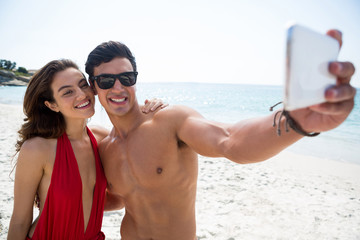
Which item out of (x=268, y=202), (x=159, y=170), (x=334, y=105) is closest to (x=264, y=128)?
(x=334, y=105)

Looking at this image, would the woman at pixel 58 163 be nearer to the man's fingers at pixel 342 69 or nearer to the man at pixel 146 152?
the man at pixel 146 152

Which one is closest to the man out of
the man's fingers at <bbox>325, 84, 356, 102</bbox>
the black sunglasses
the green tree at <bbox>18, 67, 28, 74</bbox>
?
the black sunglasses

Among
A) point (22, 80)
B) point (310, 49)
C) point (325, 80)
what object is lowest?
point (22, 80)

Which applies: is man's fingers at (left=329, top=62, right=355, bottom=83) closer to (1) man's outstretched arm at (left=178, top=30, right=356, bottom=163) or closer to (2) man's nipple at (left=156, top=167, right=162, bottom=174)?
(1) man's outstretched arm at (left=178, top=30, right=356, bottom=163)

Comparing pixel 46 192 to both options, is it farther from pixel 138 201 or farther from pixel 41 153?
pixel 138 201

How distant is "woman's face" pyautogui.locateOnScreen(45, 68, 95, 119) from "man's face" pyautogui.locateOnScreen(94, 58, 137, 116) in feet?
0.56

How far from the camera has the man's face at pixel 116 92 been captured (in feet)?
8.42

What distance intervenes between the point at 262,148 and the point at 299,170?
23.5ft

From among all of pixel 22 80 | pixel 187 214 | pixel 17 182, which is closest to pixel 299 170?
pixel 187 214

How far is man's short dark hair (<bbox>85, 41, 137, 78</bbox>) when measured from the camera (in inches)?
103

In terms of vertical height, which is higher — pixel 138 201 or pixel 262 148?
pixel 262 148

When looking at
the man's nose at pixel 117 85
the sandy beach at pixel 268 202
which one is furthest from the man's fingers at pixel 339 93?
the sandy beach at pixel 268 202

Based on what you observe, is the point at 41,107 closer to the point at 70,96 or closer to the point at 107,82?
the point at 70,96

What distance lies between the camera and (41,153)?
2.31 metres
